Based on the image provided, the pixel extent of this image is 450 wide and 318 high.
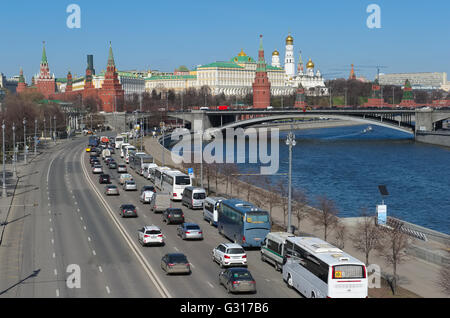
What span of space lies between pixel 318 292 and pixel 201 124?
95692 mm

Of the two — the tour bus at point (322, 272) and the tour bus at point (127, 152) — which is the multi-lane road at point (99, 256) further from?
the tour bus at point (127, 152)

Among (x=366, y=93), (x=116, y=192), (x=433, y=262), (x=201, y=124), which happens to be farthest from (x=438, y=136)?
(x=366, y=93)

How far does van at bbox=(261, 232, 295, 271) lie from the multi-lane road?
36cm

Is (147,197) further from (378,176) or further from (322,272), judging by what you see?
(378,176)

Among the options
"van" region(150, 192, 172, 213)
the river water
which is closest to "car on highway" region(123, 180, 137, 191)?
"van" region(150, 192, 172, 213)

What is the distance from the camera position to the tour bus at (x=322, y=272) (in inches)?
680

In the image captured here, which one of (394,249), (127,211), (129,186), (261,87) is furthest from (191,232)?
(261,87)

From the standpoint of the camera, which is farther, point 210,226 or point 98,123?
point 98,123

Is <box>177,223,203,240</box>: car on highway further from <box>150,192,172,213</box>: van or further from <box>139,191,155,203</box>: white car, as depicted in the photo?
<box>139,191,155,203</box>: white car

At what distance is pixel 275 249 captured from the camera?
22.3 m

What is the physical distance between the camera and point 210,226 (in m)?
31.2

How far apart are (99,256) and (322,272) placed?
9.72 metres

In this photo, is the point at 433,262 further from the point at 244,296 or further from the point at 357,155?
the point at 357,155

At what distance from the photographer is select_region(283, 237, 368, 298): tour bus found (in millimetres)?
17266
